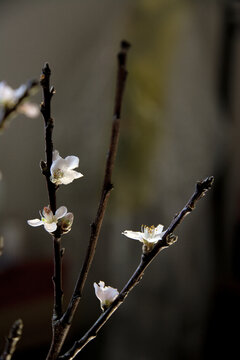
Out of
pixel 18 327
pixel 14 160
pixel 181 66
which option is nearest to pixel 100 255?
pixel 14 160

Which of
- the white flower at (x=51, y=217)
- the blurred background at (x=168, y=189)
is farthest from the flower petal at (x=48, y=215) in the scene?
the blurred background at (x=168, y=189)

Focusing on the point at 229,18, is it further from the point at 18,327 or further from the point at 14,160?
the point at 18,327

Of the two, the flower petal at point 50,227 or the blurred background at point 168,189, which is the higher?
the blurred background at point 168,189

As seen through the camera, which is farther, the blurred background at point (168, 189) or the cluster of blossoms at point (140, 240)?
the blurred background at point (168, 189)

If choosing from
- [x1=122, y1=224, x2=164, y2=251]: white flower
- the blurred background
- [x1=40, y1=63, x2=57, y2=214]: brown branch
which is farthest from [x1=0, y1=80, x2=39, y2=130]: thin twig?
the blurred background

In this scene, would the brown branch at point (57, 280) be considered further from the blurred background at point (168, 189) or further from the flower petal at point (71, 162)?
the blurred background at point (168, 189)

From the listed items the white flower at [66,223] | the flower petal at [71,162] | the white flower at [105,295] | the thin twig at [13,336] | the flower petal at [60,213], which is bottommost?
the thin twig at [13,336]

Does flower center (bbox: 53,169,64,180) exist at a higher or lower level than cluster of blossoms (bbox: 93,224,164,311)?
higher

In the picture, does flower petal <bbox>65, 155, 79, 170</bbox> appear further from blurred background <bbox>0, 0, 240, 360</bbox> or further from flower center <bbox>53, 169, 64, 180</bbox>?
blurred background <bbox>0, 0, 240, 360</bbox>
